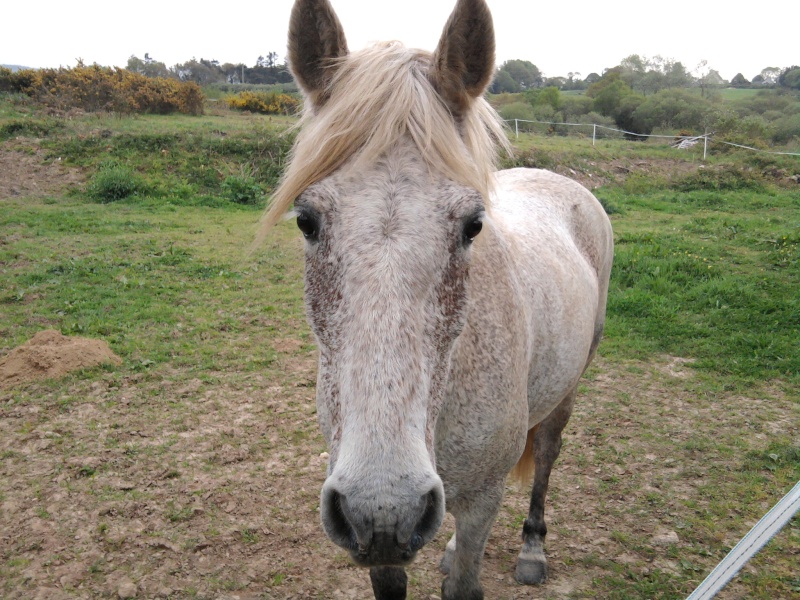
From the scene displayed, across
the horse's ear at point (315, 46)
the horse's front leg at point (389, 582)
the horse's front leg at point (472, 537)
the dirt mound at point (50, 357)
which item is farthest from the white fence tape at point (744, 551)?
the dirt mound at point (50, 357)

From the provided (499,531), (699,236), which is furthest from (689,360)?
(699,236)

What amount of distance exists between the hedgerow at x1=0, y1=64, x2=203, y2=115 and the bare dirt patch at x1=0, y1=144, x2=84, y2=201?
4.82 metres

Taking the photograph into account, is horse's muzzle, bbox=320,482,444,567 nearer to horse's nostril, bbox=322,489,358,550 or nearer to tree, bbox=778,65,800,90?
horse's nostril, bbox=322,489,358,550

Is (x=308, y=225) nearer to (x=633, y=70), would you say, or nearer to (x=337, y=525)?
(x=337, y=525)

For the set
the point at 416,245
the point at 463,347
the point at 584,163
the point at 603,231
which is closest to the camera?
the point at 416,245

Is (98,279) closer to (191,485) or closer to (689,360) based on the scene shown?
(191,485)

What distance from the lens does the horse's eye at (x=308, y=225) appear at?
1.67 m

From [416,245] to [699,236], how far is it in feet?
31.9

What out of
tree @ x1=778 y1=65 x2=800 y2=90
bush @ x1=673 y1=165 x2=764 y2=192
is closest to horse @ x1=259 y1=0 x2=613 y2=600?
bush @ x1=673 y1=165 x2=764 y2=192

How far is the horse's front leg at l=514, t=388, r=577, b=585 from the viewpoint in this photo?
3146 mm

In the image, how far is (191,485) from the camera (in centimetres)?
381

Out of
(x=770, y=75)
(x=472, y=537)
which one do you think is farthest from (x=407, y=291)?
(x=770, y=75)

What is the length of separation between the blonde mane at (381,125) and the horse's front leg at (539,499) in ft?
6.96

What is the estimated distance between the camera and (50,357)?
5273 mm
